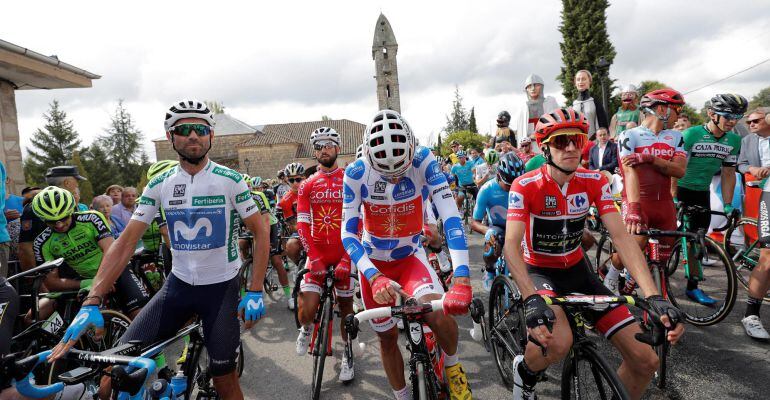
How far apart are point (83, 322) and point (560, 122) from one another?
3.58 m

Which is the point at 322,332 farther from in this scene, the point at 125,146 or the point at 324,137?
the point at 125,146

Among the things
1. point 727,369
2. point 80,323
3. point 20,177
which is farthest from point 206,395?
point 20,177

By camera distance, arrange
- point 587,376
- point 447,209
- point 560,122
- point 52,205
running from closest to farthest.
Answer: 1. point 587,376
2. point 560,122
3. point 447,209
4. point 52,205

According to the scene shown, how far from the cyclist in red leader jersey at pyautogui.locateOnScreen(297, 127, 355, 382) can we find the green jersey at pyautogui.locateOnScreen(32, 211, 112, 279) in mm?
2230

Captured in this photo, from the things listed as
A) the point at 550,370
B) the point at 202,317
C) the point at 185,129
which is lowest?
the point at 550,370

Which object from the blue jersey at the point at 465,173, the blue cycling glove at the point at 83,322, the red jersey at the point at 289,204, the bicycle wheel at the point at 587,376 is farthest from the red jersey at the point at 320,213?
the blue jersey at the point at 465,173

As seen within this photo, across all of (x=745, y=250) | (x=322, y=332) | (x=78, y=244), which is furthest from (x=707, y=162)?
(x=78, y=244)

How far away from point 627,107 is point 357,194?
7.04 m

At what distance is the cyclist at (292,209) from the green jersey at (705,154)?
5383mm

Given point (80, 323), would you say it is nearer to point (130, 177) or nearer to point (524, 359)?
point (524, 359)

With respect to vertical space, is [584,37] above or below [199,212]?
above

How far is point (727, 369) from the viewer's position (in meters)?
3.65

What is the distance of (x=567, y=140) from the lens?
9.64ft

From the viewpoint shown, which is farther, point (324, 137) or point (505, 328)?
point (324, 137)
